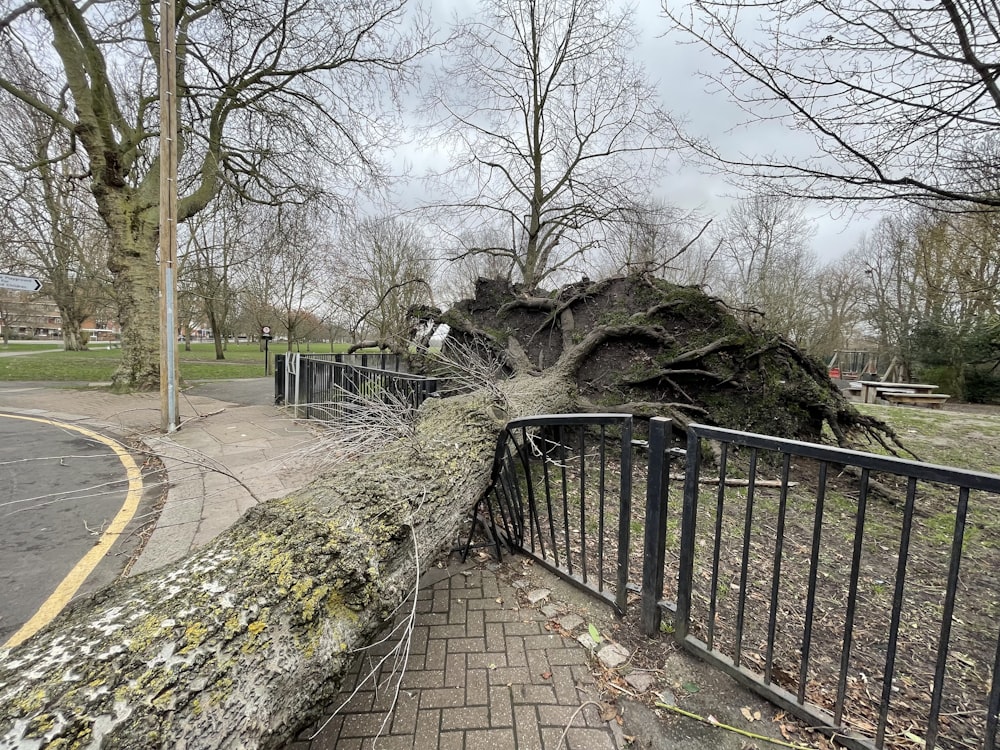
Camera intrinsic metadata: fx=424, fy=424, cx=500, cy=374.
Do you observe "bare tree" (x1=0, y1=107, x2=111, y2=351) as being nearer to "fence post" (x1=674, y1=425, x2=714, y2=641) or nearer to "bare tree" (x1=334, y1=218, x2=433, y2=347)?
"bare tree" (x1=334, y1=218, x2=433, y2=347)

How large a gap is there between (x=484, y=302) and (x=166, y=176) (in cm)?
548

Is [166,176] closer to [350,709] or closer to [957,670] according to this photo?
[350,709]

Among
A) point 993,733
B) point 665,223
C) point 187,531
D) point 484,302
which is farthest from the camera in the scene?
point 665,223

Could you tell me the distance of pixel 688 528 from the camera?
2.10 meters

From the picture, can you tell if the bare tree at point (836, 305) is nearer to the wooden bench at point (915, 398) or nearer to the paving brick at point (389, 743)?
the wooden bench at point (915, 398)

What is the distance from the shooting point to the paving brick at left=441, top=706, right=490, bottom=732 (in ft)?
5.92

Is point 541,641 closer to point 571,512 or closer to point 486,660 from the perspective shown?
point 486,660

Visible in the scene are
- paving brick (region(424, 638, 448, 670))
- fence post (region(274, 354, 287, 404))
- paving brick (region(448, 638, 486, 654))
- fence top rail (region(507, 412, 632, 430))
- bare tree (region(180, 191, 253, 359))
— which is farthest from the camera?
bare tree (region(180, 191, 253, 359))

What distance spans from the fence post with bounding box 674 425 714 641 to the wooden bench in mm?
17369

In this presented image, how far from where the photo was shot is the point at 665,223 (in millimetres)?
11445

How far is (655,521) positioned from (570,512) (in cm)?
194

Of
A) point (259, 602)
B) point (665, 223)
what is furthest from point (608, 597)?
point (665, 223)

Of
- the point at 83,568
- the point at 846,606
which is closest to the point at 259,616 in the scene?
the point at 83,568

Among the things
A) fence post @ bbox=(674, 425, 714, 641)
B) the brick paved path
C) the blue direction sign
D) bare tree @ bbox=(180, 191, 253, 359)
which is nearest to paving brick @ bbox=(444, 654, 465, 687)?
the brick paved path
